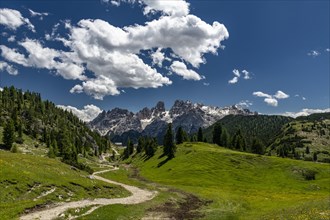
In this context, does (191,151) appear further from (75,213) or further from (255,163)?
(75,213)

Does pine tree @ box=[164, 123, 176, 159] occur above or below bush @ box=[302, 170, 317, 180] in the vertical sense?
above

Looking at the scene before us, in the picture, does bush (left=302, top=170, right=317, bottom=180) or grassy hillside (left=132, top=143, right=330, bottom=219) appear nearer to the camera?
grassy hillside (left=132, top=143, right=330, bottom=219)

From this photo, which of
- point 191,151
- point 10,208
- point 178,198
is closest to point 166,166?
point 191,151

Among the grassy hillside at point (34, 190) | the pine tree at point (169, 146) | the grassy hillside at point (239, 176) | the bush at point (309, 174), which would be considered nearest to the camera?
the grassy hillside at point (34, 190)

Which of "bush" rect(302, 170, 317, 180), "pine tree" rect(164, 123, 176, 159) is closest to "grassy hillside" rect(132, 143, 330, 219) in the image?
"bush" rect(302, 170, 317, 180)

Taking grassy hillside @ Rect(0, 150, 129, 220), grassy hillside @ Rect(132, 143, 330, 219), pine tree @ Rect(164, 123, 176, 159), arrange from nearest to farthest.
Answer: grassy hillside @ Rect(0, 150, 129, 220)
grassy hillside @ Rect(132, 143, 330, 219)
pine tree @ Rect(164, 123, 176, 159)

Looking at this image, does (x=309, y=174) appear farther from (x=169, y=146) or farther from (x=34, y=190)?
(x=34, y=190)

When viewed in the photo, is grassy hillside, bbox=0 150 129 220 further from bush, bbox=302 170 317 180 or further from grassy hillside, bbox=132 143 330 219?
bush, bbox=302 170 317 180

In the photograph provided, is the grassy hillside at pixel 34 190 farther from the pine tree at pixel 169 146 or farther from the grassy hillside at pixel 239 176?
the pine tree at pixel 169 146

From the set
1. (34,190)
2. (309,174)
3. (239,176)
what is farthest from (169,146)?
(34,190)

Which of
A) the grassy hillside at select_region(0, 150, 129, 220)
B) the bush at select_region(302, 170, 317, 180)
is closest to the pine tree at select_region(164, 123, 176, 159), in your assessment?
the bush at select_region(302, 170, 317, 180)

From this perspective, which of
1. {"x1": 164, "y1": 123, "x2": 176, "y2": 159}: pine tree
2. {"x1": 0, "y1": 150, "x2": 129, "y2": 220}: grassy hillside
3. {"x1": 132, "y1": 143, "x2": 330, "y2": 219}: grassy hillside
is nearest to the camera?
{"x1": 0, "y1": 150, "x2": 129, "y2": 220}: grassy hillside

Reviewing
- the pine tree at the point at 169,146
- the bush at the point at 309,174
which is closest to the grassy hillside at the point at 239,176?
the bush at the point at 309,174

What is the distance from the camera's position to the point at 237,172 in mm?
123500
